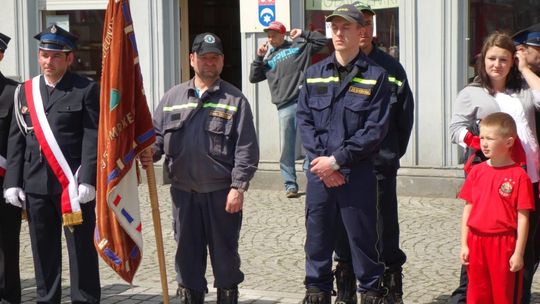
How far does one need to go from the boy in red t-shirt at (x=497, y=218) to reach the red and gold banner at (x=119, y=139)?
Answer: 203cm

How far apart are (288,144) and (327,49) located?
142 centimetres

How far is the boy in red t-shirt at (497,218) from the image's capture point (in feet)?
19.1

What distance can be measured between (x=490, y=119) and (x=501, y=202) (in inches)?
18.8

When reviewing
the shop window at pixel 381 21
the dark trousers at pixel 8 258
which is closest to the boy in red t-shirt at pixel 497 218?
the dark trousers at pixel 8 258

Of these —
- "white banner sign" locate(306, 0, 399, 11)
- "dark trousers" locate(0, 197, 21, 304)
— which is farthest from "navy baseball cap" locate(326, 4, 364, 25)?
"white banner sign" locate(306, 0, 399, 11)

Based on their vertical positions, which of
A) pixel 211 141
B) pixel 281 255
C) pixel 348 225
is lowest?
pixel 281 255

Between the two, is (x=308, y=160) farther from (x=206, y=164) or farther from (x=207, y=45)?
(x=207, y=45)

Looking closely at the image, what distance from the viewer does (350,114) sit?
20.6 ft

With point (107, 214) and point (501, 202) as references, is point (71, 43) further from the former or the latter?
point (501, 202)

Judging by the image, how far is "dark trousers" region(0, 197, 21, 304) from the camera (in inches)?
273

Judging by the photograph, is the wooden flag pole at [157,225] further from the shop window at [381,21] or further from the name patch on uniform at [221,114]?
the shop window at [381,21]

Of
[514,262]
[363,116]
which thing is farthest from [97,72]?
[514,262]

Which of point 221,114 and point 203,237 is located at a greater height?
point 221,114

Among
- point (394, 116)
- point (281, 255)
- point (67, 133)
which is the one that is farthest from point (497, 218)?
point (281, 255)
